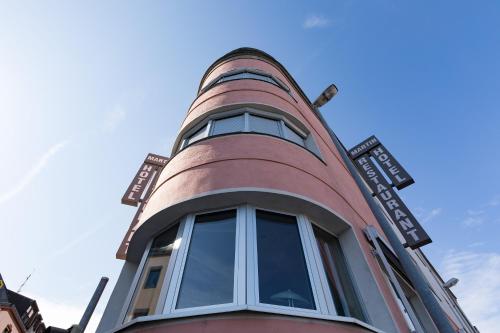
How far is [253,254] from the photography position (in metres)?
3.75

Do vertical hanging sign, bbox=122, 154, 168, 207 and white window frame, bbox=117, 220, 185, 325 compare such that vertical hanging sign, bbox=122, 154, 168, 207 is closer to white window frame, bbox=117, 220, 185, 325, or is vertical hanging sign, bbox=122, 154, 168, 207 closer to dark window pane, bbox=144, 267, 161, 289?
white window frame, bbox=117, 220, 185, 325

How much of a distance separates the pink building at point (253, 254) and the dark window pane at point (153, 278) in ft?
→ 0.10

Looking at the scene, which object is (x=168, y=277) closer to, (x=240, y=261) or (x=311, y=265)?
(x=240, y=261)

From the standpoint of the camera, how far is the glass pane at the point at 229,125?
694 cm

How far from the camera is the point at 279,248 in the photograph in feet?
13.2

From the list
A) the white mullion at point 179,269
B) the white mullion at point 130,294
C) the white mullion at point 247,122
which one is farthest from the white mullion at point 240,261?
the white mullion at point 247,122

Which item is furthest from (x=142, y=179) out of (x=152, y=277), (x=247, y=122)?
(x=152, y=277)

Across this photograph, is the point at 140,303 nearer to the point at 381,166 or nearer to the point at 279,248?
the point at 279,248

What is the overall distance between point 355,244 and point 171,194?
3.36 m

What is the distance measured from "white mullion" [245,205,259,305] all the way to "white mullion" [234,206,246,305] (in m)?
0.06

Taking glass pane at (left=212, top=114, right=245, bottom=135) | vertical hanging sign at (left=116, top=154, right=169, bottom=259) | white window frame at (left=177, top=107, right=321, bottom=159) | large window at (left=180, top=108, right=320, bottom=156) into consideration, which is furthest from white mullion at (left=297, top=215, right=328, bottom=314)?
vertical hanging sign at (left=116, top=154, right=169, bottom=259)

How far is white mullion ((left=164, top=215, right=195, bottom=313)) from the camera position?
3.35 m

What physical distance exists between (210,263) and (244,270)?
1.84ft

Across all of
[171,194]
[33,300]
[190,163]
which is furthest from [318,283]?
[33,300]
